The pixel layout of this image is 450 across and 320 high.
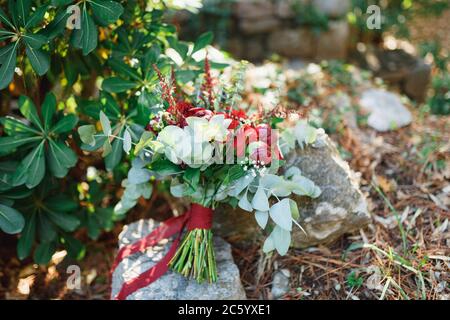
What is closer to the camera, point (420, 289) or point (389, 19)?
point (420, 289)

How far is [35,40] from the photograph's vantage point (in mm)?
1827

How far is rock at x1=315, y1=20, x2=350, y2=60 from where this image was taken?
3.92m

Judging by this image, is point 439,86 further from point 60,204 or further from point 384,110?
point 60,204

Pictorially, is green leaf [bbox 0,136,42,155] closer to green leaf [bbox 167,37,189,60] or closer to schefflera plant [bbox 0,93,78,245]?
schefflera plant [bbox 0,93,78,245]

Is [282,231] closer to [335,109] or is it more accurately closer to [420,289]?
[420,289]

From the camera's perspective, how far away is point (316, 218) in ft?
6.70

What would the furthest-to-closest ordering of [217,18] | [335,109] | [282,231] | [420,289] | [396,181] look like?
[217,18] < [335,109] < [396,181] < [420,289] < [282,231]

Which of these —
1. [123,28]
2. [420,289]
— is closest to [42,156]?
[123,28]

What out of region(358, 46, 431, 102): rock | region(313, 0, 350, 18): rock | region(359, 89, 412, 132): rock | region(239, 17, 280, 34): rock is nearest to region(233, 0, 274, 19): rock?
region(239, 17, 280, 34): rock

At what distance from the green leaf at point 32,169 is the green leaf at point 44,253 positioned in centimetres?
40

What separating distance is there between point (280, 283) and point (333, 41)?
239 centimetres

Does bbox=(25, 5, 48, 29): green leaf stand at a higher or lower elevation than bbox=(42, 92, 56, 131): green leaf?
higher

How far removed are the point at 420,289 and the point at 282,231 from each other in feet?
1.94

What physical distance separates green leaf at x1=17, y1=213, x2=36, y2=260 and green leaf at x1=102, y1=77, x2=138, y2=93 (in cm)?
67
